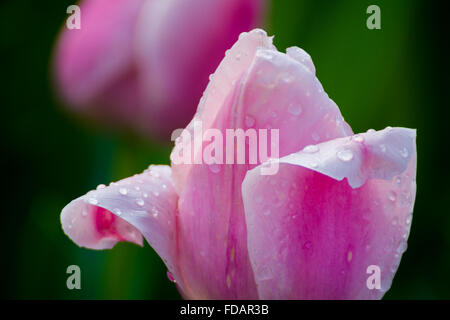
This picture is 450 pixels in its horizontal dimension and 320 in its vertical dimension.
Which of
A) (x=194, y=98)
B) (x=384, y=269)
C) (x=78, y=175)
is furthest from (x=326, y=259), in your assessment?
(x=78, y=175)

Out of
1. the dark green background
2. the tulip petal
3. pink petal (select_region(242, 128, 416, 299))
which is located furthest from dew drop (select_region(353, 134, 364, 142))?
the dark green background

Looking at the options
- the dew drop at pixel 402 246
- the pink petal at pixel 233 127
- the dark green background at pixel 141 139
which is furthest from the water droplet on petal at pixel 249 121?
the dark green background at pixel 141 139

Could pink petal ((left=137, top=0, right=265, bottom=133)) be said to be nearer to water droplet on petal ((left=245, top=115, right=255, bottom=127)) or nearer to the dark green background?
the dark green background

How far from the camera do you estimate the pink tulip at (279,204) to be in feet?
1.26

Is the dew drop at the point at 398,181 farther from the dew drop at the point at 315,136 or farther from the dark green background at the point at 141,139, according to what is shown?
the dark green background at the point at 141,139

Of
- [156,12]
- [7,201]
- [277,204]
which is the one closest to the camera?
[277,204]

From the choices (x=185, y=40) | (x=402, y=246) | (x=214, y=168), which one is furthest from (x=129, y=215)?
(x=185, y=40)

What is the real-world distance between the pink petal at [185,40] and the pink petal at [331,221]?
1.33ft

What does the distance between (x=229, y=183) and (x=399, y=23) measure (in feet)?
2.22

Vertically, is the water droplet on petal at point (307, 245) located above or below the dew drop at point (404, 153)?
below

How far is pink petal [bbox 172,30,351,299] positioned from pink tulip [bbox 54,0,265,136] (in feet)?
1.19

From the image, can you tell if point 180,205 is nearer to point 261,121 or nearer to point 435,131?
point 261,121

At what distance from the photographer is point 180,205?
0.42 m

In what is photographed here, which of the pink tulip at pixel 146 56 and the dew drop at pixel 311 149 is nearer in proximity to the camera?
the dew drop at pixel 311 149
